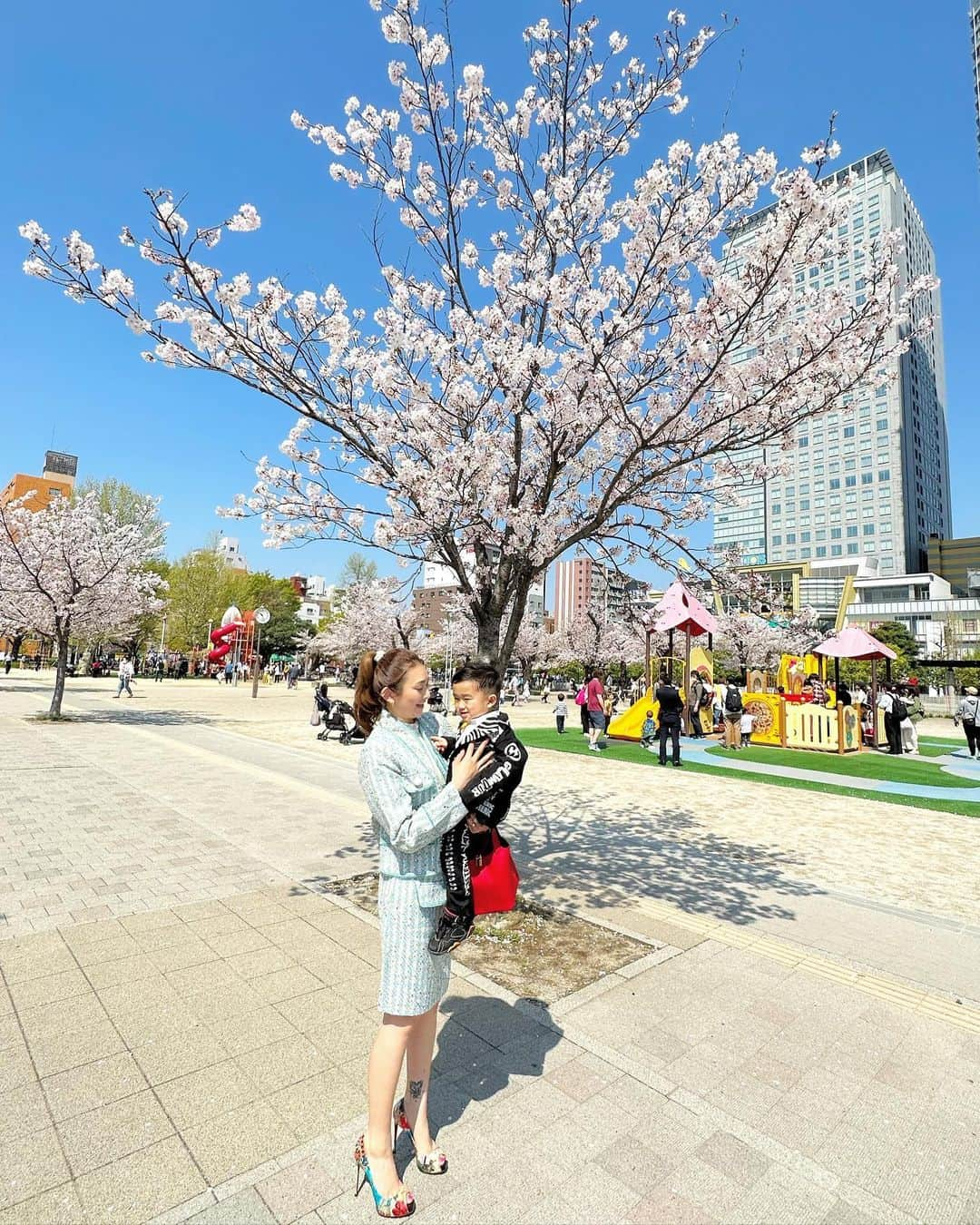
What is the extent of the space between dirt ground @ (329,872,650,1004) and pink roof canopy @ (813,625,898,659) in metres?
15.6

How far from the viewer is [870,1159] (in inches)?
99.0

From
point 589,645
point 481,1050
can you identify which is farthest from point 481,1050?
point 589,645

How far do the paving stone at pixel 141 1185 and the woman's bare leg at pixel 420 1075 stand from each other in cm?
78

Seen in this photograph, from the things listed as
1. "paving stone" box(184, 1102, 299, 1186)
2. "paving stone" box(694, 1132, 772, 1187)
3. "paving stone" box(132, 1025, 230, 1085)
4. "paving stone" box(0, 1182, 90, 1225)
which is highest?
"paving stone" box(694, 1132, 772, 1187)

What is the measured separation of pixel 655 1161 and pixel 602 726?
45.9ft

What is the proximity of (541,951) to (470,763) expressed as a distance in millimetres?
2800

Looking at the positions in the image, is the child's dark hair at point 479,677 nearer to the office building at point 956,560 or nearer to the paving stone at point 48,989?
the paving stone at point 48,989

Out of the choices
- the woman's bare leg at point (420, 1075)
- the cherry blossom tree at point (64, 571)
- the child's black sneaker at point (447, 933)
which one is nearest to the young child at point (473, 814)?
the child's black sneaker at point (447, 933)

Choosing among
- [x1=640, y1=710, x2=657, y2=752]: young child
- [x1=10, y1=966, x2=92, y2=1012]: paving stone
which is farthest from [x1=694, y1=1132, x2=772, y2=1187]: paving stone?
[x1=640, y1=710, x2=657, y2=752]: young child

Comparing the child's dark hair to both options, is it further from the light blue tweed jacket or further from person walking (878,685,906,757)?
person walking (878,685,906,757)

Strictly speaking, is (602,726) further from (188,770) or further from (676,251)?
(676,251)

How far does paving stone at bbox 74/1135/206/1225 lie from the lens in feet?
7.10

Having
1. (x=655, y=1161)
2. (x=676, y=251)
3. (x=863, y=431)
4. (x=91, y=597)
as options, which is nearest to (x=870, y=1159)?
(x=655, y=1161)

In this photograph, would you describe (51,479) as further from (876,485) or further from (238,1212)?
(876,485)
